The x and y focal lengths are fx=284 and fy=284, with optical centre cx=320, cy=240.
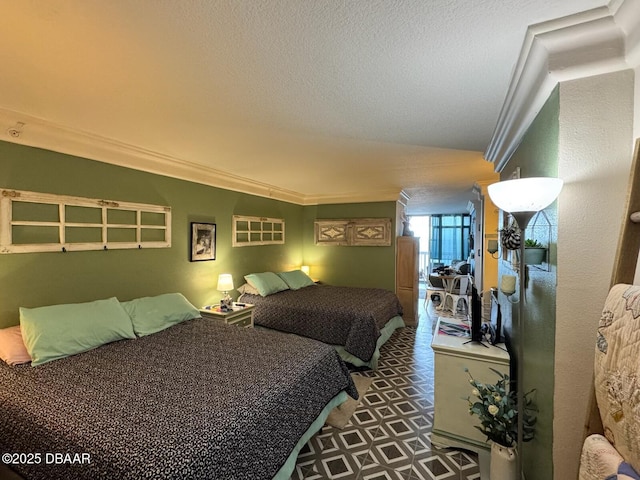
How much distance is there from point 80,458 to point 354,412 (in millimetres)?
1985

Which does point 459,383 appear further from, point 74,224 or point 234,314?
point 74,224

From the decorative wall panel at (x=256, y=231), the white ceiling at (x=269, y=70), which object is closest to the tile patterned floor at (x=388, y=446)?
the white ceiling at (x=269, y=70)

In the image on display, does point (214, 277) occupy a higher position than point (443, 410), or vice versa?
point (214, 277)

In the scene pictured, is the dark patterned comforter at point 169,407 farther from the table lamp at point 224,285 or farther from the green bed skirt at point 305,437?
the table lamp at point 224,285

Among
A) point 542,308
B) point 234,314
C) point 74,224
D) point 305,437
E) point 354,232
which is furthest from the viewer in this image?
point 354,232

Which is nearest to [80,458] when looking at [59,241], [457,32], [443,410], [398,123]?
[59,241]

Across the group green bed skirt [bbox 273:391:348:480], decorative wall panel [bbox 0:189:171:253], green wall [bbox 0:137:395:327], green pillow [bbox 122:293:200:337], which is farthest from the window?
decorative wall panel [bbox 0:189:171:253]

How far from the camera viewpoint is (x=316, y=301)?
12.8ft

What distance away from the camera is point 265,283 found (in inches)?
169

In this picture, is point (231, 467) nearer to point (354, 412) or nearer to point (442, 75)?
point (354, 412)

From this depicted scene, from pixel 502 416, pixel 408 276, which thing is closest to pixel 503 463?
pixel 502 416

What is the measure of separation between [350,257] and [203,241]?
2.90 m

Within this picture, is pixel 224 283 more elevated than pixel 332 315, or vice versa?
pixel 224 283

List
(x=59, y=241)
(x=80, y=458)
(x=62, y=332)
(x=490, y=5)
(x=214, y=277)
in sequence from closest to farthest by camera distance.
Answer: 1. (x=490, y=5)
2. (x=80, y=458)
3. (x=62, y=332)
4. (x=59, y=241)
5. (x=214, y=277)
